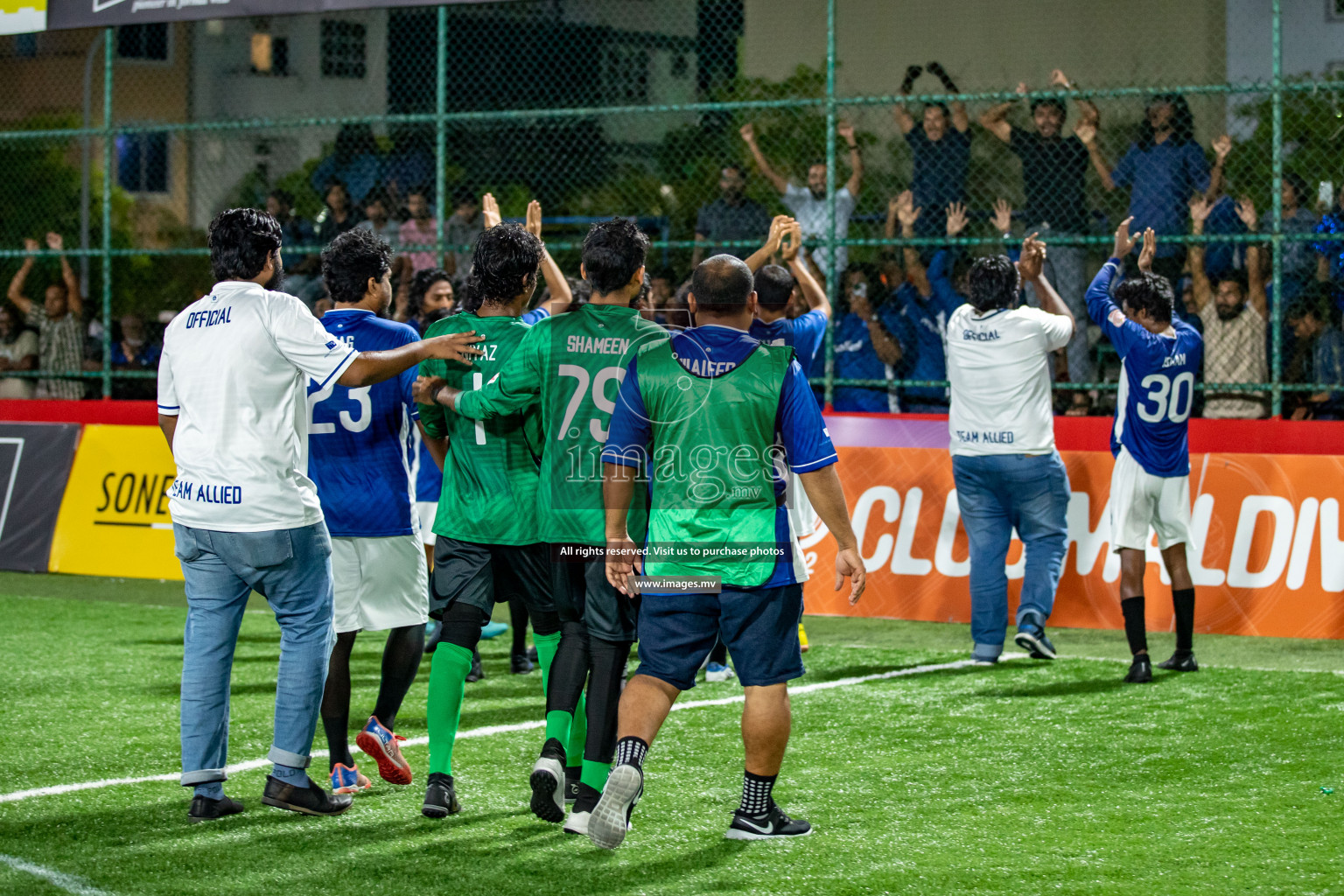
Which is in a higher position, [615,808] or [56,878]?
[615,808]

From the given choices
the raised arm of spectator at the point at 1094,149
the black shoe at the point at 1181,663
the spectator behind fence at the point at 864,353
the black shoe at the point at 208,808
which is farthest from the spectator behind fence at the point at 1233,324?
the black shoe at the point at 208,808

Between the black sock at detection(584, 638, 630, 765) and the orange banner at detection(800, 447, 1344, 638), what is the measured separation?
193 inches

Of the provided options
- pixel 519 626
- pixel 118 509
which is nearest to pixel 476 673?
pixel 519 626

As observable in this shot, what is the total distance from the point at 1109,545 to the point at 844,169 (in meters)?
6.75

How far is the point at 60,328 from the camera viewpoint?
15297 millimetres

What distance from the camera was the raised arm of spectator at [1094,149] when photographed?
38.5 ft

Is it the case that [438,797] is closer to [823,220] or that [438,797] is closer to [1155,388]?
[1155,388]

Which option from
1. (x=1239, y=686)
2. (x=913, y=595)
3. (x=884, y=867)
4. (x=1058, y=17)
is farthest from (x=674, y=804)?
(x=1058, y=17)

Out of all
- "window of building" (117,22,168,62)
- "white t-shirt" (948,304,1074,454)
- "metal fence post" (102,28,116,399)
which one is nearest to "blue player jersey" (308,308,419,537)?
"white t-shirt" (948,304,1074,454)

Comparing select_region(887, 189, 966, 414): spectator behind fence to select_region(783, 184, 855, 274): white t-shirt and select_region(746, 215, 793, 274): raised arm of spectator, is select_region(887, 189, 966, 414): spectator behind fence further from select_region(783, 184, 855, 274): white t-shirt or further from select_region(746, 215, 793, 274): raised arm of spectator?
select_region(746, 215, 793, 274): raised arm of spectator

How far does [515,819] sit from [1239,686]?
13.7 feet

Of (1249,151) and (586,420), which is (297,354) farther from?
(1249,151)

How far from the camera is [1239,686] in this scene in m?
7.94

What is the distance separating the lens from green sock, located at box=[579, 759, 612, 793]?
5.32m
